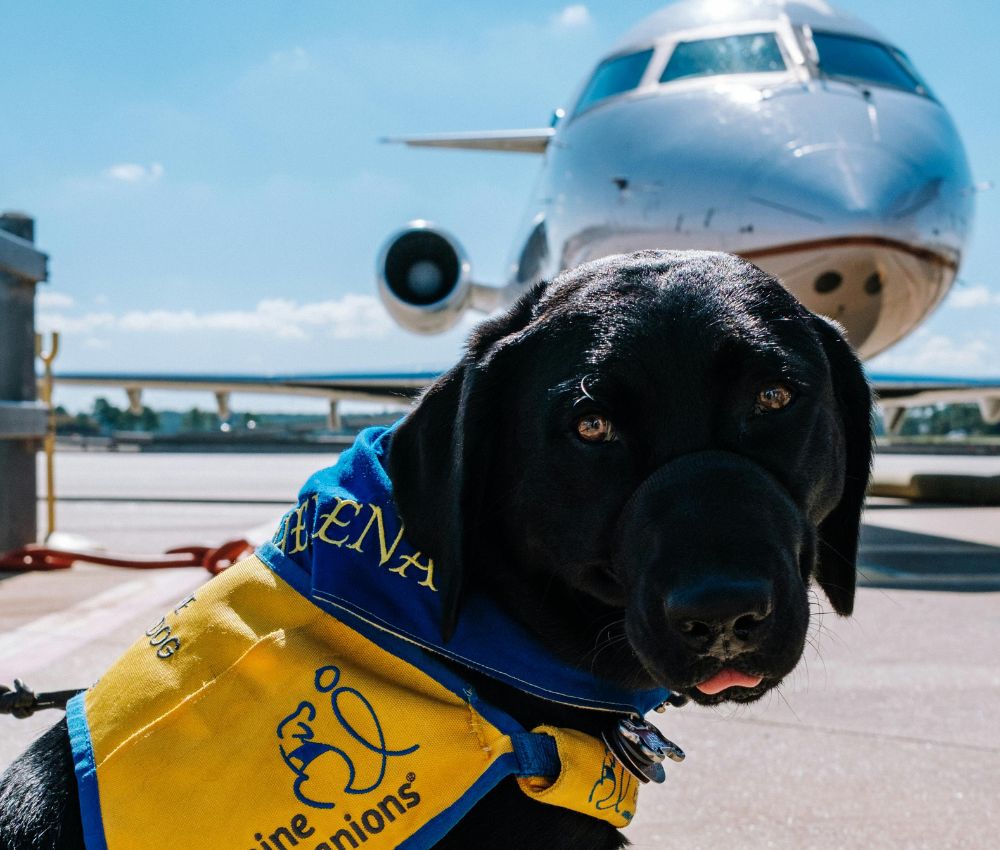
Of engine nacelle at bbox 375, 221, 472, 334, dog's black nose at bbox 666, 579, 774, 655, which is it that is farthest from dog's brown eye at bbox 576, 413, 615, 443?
engine nacelle at bbox 375, 221, 472, 334

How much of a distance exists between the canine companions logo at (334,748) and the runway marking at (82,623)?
234cm

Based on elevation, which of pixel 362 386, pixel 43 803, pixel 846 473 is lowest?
pixel 362 386

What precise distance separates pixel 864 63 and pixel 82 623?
7.41 meters

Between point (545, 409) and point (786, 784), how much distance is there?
5.43 feet

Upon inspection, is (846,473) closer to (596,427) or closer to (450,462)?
(596,427)

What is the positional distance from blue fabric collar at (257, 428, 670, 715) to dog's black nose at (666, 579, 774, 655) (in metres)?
0.30

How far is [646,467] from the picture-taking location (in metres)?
1.36

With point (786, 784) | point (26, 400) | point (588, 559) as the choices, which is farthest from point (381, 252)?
point (588, 559)

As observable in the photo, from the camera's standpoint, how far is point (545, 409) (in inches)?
55.1

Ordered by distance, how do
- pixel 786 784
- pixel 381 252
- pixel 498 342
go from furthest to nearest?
pixel 381 252 → pixel 786 784 → pixel 498 342

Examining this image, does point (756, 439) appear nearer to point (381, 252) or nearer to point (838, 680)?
point (838, 680)

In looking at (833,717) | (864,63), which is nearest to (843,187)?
(864,63)

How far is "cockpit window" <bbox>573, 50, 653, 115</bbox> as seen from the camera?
27.6 feet

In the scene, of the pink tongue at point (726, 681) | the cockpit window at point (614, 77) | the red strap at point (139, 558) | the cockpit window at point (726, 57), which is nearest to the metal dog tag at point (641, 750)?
the pink tongue at point (726, 681)
